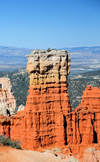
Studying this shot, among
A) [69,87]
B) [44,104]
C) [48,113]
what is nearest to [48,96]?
[44,104]

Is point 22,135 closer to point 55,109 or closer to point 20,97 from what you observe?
point 55,109

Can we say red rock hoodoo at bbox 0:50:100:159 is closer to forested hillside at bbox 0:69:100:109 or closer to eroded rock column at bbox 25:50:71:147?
eroded rock column at bbox 25:50:71:147

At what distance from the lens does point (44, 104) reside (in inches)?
1565

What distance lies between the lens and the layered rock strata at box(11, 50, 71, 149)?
39.2m

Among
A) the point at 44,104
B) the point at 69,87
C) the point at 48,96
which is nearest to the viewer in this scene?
the point at 44,104

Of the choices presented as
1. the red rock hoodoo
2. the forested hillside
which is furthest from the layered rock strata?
the forested hillside

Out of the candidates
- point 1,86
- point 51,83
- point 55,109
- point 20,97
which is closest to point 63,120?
point 55,109

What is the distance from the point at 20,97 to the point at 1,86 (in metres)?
32.3

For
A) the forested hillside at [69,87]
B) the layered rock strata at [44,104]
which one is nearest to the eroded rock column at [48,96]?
the layered rock strata at [44,104]

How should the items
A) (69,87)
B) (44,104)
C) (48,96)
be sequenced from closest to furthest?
(44,104), (48,96), (69,87)

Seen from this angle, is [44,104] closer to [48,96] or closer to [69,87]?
[48,96]

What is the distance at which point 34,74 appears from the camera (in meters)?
39.9

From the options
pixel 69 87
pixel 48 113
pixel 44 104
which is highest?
pixel 69 87

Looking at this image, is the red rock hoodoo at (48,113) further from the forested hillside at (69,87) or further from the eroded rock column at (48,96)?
the forested hillside at (69,87)
